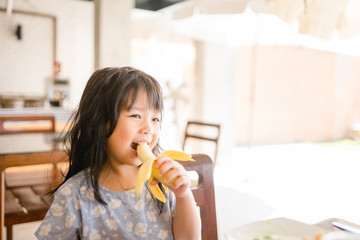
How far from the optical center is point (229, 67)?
6332mm

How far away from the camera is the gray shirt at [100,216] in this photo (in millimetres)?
1021

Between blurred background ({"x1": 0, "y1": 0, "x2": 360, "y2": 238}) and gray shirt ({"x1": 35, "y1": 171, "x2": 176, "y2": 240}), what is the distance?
54 centimetres

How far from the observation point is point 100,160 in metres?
1.10

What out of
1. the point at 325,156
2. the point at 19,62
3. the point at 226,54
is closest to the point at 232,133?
the point at 226,54

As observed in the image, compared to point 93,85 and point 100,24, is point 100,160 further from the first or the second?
point 100,24

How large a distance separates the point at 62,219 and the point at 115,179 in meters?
0.20

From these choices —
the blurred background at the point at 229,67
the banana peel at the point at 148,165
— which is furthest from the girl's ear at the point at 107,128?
the blurred background at the point at 229,67

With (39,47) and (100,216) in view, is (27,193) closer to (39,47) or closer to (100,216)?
(100,216)

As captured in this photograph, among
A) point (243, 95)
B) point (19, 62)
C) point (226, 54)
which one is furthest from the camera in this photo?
point (243, 95)

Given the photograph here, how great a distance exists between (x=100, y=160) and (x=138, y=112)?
0.21m

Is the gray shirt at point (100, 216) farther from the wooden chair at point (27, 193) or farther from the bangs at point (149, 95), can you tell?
the wooden chair at point (27, 193)

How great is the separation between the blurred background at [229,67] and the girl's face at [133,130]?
544 mm

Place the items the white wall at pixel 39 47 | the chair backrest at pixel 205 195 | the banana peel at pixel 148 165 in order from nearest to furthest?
1. the banana peel at pixel 148 165
2. the chair backrest at pixel 205 195
3. the white wall at pixel 39 47

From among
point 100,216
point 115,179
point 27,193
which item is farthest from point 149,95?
point 27,193
